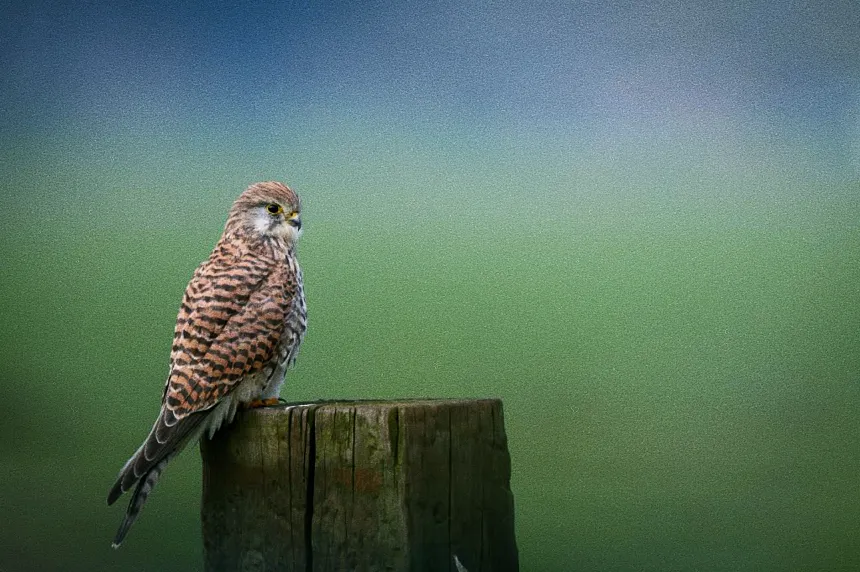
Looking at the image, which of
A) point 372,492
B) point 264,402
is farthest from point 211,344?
point 372,492

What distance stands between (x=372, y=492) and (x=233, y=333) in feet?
2.75

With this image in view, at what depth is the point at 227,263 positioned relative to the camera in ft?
9.27

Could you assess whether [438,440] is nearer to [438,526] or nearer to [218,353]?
[438,526]

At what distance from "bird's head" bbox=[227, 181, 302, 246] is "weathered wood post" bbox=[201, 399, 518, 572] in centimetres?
104

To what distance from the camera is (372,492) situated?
189 cm

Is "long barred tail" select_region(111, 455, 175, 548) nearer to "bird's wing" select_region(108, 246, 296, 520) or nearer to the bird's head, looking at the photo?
"bird's wing" select_region(108, 246, 296, 520)

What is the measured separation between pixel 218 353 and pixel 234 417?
232mm

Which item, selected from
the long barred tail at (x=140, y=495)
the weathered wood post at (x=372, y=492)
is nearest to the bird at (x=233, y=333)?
the long barred tail at (x=140, y=495)

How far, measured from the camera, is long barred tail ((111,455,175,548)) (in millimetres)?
2182

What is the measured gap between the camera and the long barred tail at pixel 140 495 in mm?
2182

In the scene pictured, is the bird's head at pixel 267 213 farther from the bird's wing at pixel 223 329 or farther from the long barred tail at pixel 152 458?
the long barred tail at pixel 152 458

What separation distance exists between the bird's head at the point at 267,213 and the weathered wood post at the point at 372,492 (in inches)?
41.0

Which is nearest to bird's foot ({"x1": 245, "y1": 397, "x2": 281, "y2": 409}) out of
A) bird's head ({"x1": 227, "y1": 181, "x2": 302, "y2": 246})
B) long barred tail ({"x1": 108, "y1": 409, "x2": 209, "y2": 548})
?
long barred tail ({"x1": 108, "y1": 409, "x2": 209, "y2": 548})

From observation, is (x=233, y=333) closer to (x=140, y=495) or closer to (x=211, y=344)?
(x=211, y=344)
